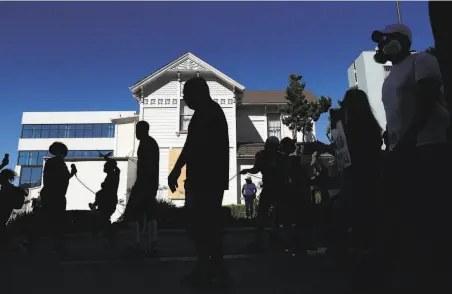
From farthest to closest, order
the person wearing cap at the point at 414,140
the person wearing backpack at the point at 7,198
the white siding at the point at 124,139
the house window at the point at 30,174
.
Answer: the house window at the point at 30,174 < the white siding at the point at 124,139 < the person wearing backpack at the point at 7,198 < the person wearing cap at the point at 414,140

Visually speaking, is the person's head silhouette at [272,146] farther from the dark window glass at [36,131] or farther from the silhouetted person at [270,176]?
the dark window glass at [36,131]

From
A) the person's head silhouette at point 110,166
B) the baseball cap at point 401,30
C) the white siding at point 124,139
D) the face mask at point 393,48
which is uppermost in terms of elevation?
the white siding at point 124,139

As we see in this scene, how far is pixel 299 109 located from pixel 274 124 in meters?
2.46

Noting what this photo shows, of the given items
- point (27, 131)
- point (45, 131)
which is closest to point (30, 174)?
point (45, 131)

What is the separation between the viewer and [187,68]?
19.3 m

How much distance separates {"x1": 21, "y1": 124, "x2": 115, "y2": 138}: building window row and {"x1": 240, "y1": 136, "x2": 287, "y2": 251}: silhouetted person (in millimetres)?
53339

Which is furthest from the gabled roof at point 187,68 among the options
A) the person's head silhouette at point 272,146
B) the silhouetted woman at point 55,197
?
the person's head silhouette at point 272,146

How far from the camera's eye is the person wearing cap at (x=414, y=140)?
2.19 m

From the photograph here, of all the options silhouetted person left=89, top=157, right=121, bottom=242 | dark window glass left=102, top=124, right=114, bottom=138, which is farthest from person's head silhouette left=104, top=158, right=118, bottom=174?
dark window glass left=102, top=124, right=114, bottom=138

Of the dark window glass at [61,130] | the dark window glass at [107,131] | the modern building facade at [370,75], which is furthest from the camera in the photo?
the dark window glass at [61,130]

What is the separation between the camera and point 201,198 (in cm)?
273

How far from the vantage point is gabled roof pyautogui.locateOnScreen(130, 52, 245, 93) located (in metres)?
18.9

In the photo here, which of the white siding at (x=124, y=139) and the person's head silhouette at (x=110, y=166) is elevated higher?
the white siding at (x=124, y=139)

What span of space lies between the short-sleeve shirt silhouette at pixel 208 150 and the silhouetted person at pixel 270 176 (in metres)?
2.36
